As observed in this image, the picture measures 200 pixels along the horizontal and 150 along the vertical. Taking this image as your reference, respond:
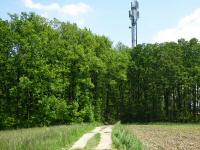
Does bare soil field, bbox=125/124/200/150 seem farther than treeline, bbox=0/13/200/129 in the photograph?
No

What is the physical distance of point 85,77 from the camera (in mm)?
59562

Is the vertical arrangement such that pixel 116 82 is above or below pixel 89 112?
above

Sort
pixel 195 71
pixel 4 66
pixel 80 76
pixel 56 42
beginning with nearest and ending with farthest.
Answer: pixel 4 66
pixel 56 42
pixel 80 76
pixel 195 71

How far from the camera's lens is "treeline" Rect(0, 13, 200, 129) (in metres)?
51.7

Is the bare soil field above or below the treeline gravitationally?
below

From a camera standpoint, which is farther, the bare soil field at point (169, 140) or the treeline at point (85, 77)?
the treeline at point (85, 77)

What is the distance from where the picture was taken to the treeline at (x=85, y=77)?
51.7 metres

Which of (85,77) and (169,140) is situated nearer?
(169,140)

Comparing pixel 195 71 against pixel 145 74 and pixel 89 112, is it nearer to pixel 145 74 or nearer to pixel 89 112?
pixel 145 74

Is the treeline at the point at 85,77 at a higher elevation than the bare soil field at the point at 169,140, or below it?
higher

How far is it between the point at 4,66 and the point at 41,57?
4.35 metres

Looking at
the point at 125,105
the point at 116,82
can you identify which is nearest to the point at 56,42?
the point at 116,82

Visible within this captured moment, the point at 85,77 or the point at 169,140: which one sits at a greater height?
the point at 85,77

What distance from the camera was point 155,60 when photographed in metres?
69.0
